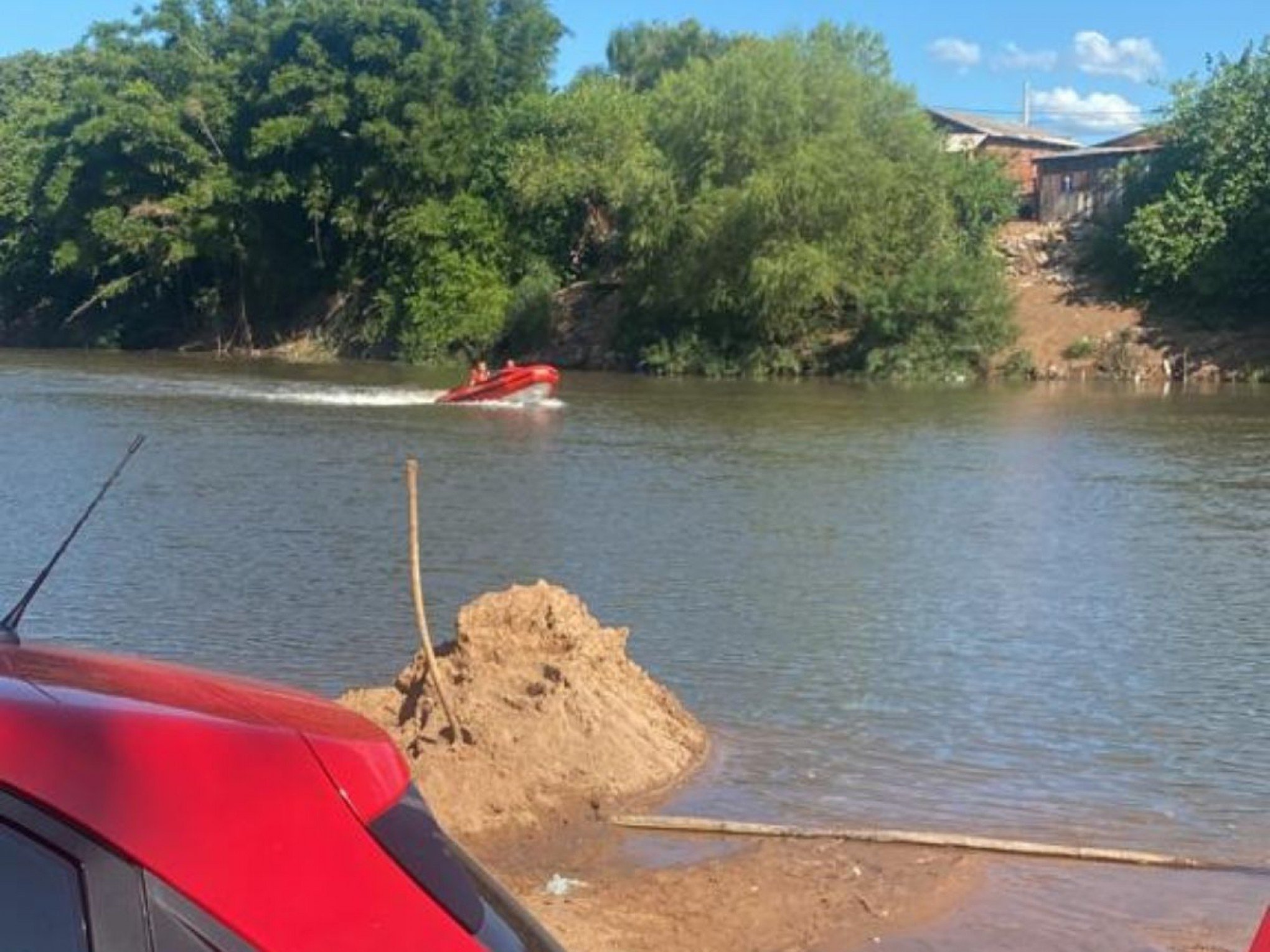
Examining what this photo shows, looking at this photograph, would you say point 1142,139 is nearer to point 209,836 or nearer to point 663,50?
point 663,50

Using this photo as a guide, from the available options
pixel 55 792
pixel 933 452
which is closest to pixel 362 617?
pixel 55 792

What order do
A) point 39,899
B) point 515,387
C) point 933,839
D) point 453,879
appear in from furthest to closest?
point 515,387, point 933,839, point 453,879, point 39,899

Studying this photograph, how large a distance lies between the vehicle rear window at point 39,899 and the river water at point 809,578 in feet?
16.2

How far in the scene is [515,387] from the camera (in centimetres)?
3438

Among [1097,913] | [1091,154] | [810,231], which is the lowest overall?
[1097,913]

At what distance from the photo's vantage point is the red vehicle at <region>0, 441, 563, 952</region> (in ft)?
6.32

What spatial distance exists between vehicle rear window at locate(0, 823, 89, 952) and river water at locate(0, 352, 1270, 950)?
495cm

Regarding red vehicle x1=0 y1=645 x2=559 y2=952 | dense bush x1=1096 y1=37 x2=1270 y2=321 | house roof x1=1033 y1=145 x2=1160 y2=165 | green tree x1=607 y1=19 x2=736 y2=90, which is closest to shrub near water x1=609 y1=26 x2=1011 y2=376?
dense bush x1=1096 y1=37 x2=1270 y2=321

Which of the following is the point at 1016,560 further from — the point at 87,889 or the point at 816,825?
the point at 87,889

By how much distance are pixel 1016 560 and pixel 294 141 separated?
51198 mm

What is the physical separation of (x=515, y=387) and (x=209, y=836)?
32.5 m

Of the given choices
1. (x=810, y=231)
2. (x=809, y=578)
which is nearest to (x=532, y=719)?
(x=809, y=578)

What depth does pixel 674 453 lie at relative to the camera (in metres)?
25.3

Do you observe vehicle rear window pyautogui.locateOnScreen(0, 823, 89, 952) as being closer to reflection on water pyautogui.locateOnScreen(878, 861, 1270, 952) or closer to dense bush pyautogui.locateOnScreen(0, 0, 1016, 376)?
reflection on water pyautogui.locateOnScreen(878, 861, 1270, 952)
